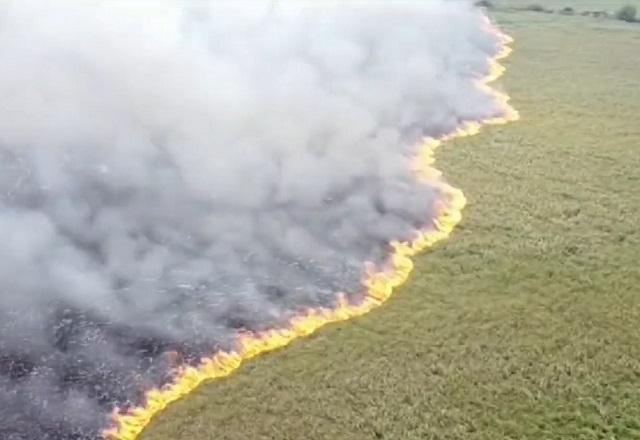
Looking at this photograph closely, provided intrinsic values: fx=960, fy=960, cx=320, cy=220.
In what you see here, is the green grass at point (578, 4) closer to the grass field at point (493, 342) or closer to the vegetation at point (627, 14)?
the vegetation at point (627, 14)

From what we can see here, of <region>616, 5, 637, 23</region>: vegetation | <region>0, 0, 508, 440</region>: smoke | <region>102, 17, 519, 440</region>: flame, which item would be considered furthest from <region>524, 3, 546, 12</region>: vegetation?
<region>102, 17, 519, 440</region>: flame

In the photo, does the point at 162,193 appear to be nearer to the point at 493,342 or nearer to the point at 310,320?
the point at 310,320

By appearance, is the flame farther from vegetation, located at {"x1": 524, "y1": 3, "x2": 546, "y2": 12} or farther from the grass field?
vegetation, located at {"x1": 524, "y1": 3, "x2": 546, "y2": 12}

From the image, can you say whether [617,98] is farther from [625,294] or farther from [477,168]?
[625,294]

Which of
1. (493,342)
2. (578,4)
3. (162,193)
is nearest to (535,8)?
(578,4)

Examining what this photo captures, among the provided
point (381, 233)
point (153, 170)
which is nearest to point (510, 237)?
point (381, 233)

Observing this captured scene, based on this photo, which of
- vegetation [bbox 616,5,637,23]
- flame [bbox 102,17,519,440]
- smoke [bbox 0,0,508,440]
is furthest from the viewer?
vegetation [bbox 616,5,637,23]

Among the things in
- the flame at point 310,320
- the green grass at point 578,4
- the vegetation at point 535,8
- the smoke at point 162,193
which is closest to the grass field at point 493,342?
the flame at point 310,320
